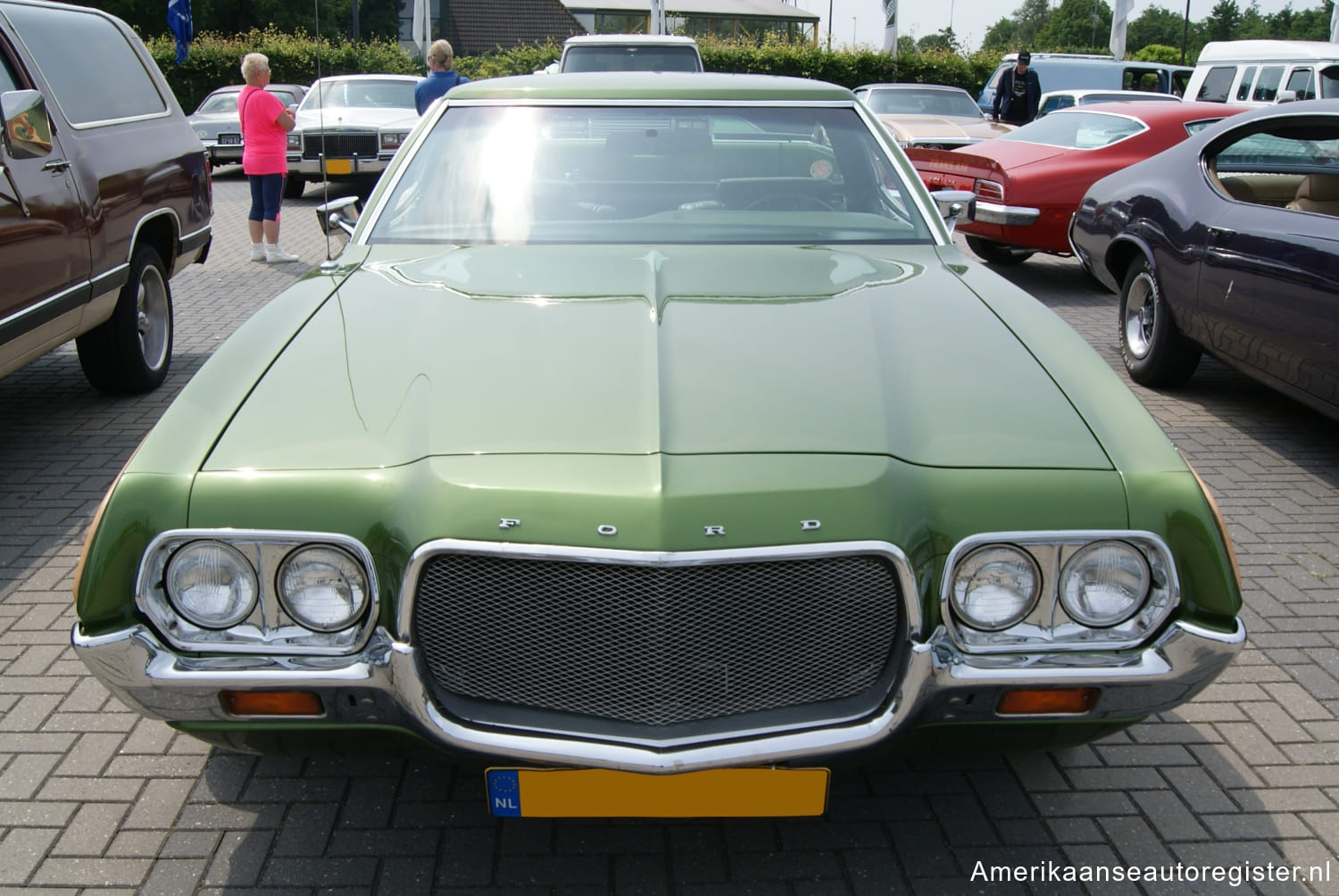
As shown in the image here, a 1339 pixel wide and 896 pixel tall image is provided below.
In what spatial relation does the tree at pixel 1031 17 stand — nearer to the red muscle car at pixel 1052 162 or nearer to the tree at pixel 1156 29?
the tree at pixel 1156 29

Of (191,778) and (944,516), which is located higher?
(944,516)

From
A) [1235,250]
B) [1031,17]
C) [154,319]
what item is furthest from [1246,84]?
[1031,17]

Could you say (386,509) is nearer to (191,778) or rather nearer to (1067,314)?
(191,778)

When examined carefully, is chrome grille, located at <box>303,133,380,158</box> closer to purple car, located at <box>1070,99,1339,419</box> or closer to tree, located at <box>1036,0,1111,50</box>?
purple car, located at <box>1070,99,1339,419</box>

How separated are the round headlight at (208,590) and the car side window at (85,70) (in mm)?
4167

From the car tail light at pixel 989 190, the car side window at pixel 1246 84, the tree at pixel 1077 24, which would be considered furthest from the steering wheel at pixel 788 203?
the tree at pixel 1077 24

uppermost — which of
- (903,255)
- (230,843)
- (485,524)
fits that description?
(903,255)

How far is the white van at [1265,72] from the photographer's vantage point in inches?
608

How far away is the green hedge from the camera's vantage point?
2731 cm

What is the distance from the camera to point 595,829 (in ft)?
8.20

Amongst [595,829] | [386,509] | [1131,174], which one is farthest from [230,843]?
[1131,174]

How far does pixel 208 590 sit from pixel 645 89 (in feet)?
7.90

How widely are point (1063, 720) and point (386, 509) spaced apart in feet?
4.35

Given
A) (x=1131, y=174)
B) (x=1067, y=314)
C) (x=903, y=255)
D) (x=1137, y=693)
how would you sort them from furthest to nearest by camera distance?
1. (x=1067, y=314)
2. (x=1131, y=174)
3. (x=903, y=255)
4. (x=1137, y=693)
